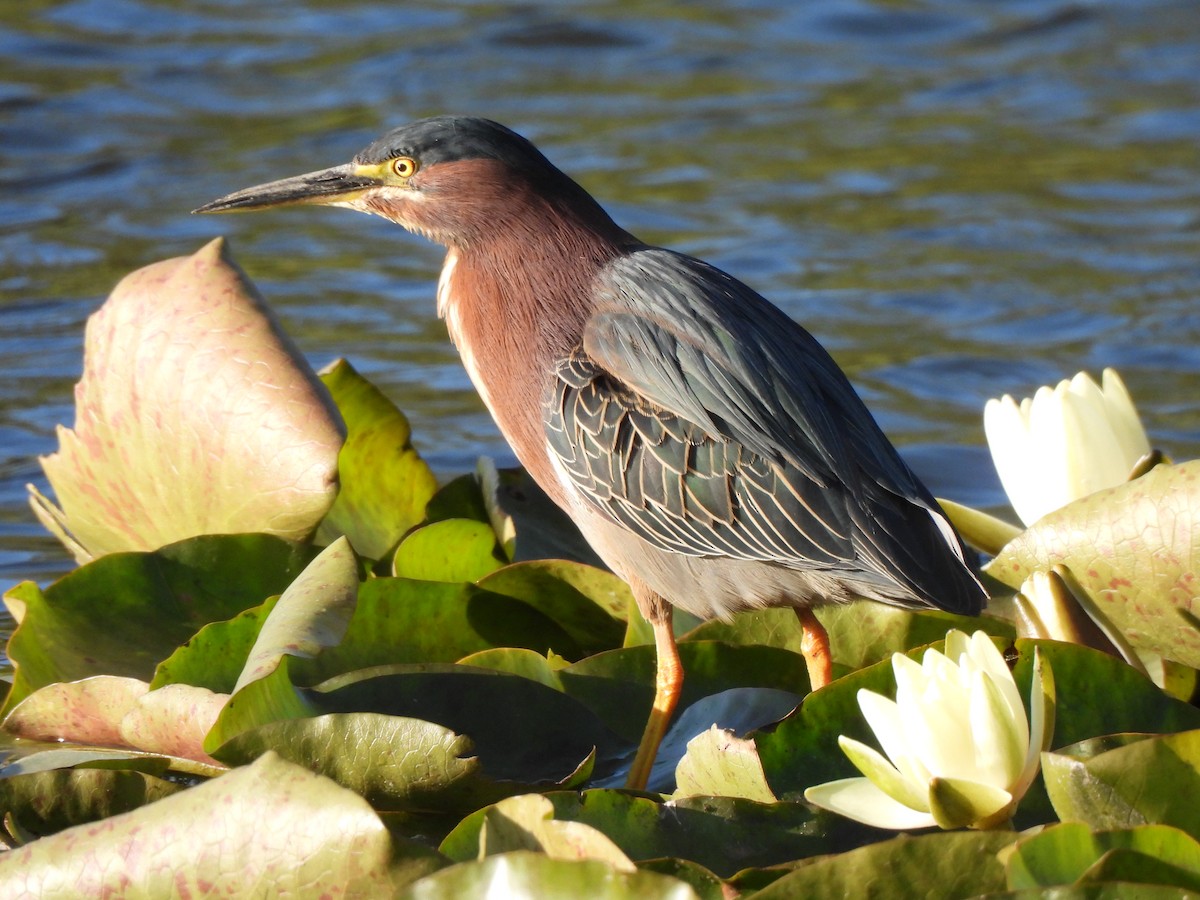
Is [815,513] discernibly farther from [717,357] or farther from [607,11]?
[607,11]

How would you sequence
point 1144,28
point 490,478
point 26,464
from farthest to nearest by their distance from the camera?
point 1144,28, point 26,464, point 490,478

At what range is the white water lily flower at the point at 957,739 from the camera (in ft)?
7.98

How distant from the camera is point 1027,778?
8.24 ft

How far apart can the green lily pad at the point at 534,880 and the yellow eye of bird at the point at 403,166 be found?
2277mm

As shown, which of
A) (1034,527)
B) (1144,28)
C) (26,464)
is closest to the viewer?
(1034,527)

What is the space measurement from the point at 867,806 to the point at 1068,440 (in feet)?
4.67

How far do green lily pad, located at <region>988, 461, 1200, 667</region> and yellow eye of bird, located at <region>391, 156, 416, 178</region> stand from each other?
67.8 inches

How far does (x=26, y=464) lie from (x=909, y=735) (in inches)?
180

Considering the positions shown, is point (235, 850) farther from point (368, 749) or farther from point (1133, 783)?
point (1133, 783)

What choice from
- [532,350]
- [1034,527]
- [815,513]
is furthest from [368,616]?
[1034,527]

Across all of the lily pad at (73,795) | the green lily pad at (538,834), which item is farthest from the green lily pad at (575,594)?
the green lily pad at (538,834)

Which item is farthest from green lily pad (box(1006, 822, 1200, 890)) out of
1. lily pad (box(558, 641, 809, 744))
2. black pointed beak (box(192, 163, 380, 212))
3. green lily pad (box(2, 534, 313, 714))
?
black pointed beak (box(192, 163, 380, 212))

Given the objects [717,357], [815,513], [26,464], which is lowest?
[26,464]

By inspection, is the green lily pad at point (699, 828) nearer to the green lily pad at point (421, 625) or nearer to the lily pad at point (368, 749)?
the lily pad at point (368, 749)
